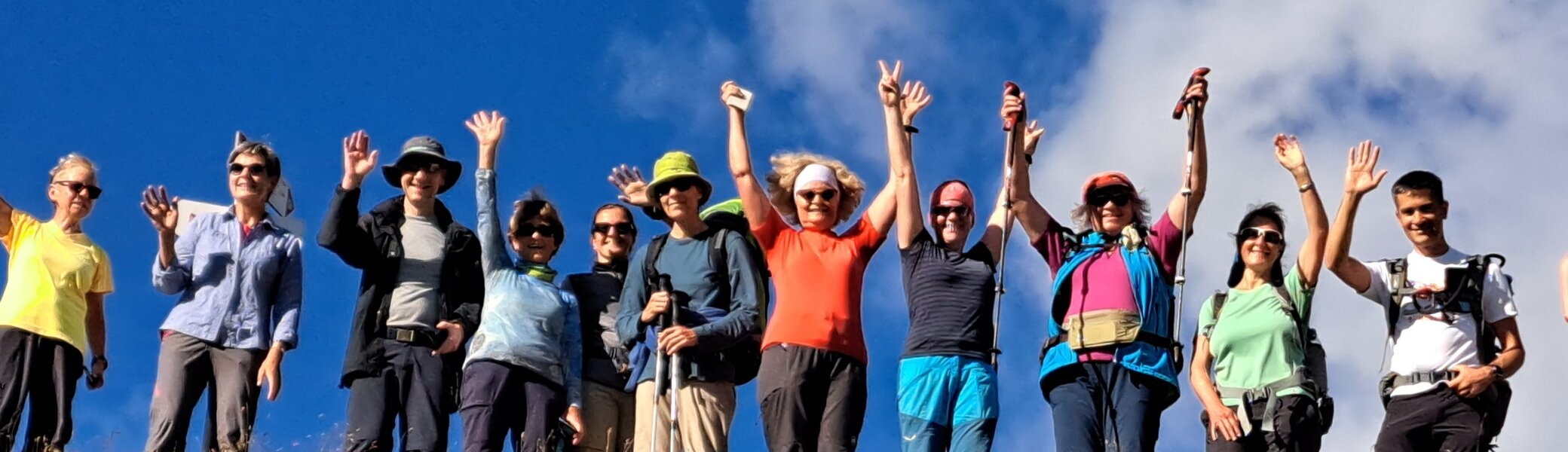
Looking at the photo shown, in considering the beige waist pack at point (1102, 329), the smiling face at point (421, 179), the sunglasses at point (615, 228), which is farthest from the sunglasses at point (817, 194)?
the smiling face at point (421, 179)

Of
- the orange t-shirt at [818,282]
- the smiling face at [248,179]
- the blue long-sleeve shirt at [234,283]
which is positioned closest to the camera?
the orange t-shirt at [818,282]

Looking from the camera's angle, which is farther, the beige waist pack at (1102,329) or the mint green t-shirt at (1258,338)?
the mint green t-shirt at (1258,338)

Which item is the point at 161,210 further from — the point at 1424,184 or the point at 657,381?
the point at 1424,184

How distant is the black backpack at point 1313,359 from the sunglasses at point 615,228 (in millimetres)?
3754

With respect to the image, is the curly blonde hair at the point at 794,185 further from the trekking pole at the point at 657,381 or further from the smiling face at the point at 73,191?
the smiling face at the point at 73,191

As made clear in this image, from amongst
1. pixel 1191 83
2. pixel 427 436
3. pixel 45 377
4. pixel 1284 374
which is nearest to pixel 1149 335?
pixel 1284 374

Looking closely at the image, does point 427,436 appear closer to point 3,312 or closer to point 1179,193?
point 3,312

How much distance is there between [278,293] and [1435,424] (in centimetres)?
655

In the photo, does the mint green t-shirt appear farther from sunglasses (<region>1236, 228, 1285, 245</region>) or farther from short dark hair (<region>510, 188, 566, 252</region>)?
short dark hair (<region>510, 188, 566, 252</region>)

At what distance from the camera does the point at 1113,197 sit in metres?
11.5

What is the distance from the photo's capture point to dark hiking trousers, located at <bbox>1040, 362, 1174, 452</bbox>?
10.6 m

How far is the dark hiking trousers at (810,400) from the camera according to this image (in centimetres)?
1080

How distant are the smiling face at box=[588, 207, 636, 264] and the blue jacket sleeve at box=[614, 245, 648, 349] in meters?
0.89

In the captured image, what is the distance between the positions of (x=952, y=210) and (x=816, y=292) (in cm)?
97
